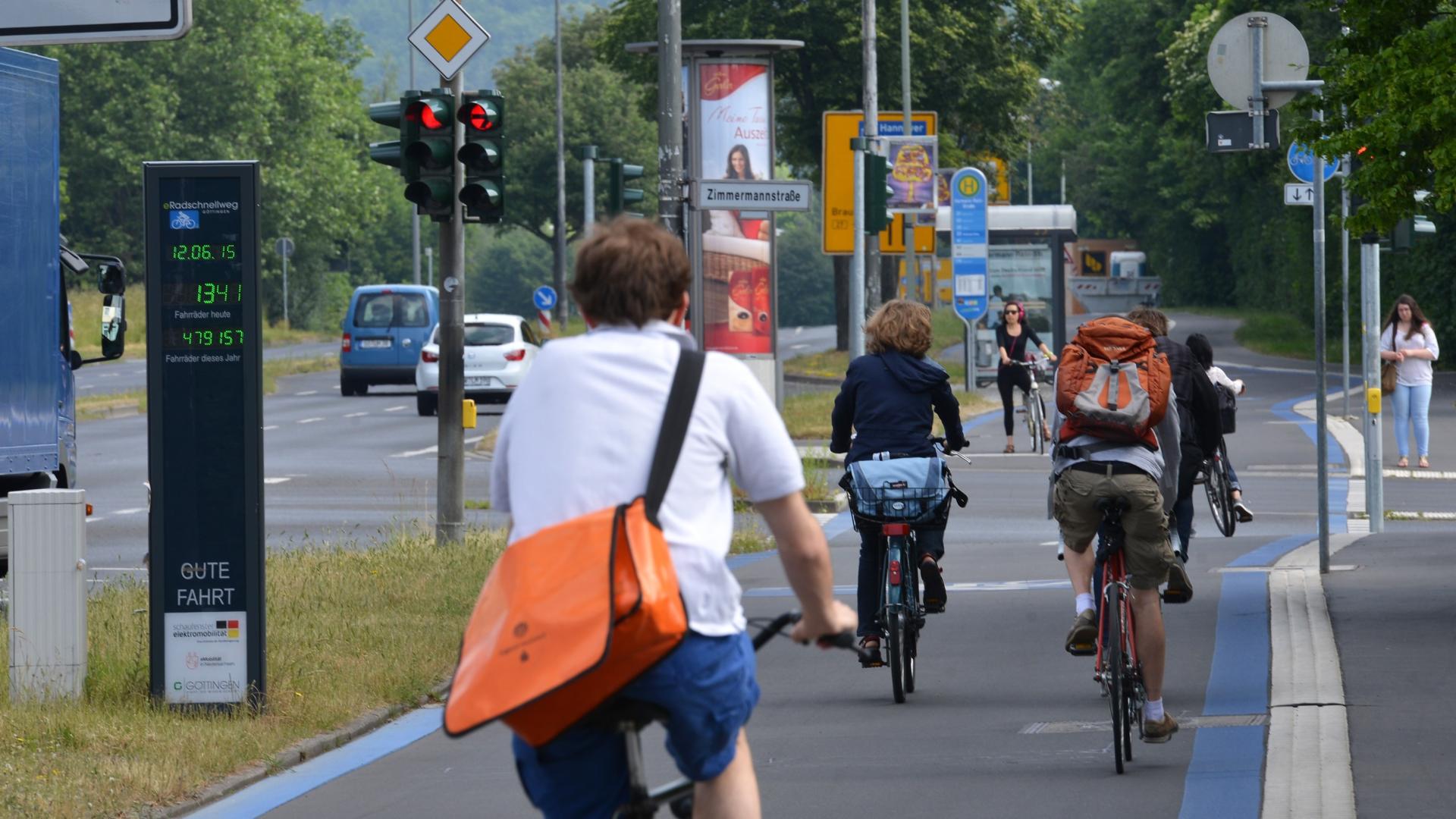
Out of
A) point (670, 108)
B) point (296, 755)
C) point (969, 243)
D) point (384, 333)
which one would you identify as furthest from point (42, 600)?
point (384, 333)

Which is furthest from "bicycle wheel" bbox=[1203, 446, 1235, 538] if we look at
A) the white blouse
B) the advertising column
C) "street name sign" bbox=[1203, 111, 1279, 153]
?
the advertising column

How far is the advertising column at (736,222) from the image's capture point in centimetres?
2170

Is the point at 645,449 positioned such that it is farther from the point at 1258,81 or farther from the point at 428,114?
the point at 428,114

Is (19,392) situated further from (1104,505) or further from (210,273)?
(1104,505)

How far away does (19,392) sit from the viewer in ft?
39.2

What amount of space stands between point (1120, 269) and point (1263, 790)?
269ft

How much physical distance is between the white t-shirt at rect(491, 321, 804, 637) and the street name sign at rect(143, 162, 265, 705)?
15.0 ft

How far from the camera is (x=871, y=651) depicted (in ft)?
30.4

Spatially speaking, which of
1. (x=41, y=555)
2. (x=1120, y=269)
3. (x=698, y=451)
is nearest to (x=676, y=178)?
(x=41, y=555)

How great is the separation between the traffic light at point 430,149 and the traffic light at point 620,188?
5182mm

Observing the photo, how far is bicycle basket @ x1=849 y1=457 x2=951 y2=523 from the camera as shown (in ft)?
30.4

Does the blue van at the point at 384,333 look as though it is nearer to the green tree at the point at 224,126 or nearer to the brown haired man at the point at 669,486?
the brown haired man at the point at 669,486

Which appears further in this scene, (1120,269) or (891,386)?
(1120,269)

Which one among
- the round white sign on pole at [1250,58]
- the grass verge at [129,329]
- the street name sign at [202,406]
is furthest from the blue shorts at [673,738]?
the grass verge at [129,329]
